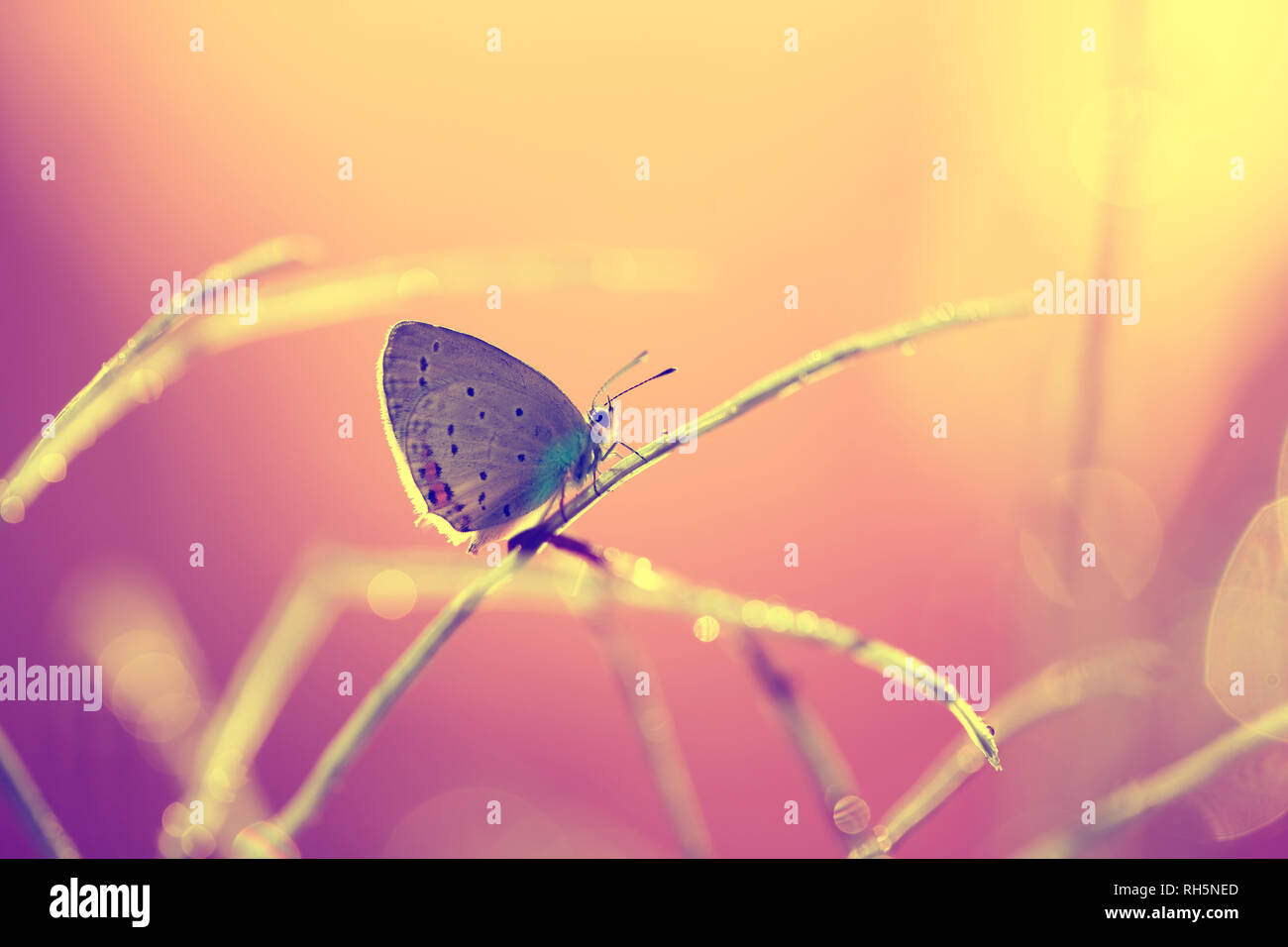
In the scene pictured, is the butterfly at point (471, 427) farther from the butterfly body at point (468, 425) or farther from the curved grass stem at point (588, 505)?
the curved grass stem at point (588, 505)

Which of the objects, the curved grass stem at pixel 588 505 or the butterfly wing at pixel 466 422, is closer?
the curved grass stem at pixel 588 505

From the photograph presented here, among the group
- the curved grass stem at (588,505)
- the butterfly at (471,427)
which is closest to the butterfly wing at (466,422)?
the butterfly at (471,427)

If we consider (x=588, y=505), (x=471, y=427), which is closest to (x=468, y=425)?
(x=471, y=427)

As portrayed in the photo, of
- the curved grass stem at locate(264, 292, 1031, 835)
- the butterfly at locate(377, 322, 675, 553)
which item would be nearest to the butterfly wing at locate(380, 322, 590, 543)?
the butterfly at locate(377, 322, 675, 553)

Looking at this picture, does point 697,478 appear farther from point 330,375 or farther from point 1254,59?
point 1254,59

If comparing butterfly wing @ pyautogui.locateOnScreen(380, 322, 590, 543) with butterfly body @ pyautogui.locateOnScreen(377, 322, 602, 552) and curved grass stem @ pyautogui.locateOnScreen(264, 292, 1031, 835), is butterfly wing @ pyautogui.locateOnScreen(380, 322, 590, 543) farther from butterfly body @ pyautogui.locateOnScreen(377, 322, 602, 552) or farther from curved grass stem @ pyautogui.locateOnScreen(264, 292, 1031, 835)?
A: curved grass stem @ pyautogui.locateOnScreen(264, 292, 1031, 835)

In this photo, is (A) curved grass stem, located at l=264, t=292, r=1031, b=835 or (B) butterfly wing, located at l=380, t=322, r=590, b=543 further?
(B) butterfly wing, located at l=380, t=322, r=590, b=543

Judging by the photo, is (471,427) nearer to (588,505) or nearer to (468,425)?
(468,425)

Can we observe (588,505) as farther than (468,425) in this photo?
No
